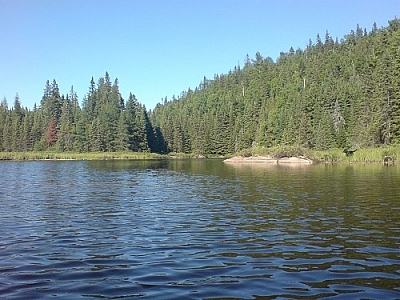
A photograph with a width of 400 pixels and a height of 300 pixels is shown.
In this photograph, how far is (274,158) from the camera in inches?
3214

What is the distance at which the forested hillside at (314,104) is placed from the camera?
82062 millimetres

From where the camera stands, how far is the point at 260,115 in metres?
139

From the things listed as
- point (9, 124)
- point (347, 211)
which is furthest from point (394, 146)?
point (9, 124)

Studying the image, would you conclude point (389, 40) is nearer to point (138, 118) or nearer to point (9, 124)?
point (138, 118)

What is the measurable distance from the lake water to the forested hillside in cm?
6307

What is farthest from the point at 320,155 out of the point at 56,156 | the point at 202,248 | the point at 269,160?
the point at 202,248

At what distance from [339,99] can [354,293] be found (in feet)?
363

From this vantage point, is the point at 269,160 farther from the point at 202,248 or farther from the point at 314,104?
the point at 202,248

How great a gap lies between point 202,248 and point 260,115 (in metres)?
128

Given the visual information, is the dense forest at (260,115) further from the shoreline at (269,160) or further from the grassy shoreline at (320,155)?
the shoreline at (269,160)

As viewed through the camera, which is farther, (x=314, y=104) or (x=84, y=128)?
(x=84, y=128)

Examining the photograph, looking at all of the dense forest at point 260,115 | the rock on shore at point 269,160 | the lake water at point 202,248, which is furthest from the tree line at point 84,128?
the lake water at point 202,248

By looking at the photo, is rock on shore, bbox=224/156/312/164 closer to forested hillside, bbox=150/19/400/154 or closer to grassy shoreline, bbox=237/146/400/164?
grassy shoreline, bbox=237/146/400/164

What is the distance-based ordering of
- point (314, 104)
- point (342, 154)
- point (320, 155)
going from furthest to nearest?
point (314, 104), point (320, 155), point (342, 154)
